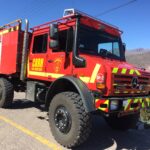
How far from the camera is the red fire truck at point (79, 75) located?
5.76 meters

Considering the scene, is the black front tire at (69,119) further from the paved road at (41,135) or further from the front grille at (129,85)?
the front grille at (129,85)

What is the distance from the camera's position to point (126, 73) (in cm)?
608

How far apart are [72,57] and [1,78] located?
4122mm

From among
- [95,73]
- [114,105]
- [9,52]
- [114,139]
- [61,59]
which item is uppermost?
[9,52]

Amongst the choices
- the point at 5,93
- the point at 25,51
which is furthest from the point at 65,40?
the point at 5,93

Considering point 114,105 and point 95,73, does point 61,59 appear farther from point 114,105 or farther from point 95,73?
point 114,105

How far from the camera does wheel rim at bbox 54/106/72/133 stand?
602 centimetres

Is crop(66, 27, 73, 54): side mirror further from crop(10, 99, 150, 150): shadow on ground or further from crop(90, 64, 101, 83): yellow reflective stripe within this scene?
crop(10, 99, 150, 150): shadow on ground

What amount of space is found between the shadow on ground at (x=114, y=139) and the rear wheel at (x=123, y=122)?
0.15m

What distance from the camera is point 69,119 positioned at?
5.99m

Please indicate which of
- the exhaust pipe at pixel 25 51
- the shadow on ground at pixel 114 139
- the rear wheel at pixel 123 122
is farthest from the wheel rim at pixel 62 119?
the exhaust pipe at pixel 25 51

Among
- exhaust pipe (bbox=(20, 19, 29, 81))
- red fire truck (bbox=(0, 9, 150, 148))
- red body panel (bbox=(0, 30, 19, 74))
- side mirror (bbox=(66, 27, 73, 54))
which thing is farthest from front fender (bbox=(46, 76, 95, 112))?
red body panel (bbox=(0, 30, 19, 74))

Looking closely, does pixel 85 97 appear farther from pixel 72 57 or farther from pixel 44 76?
pixel 44 76

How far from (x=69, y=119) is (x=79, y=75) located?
1.03 m
